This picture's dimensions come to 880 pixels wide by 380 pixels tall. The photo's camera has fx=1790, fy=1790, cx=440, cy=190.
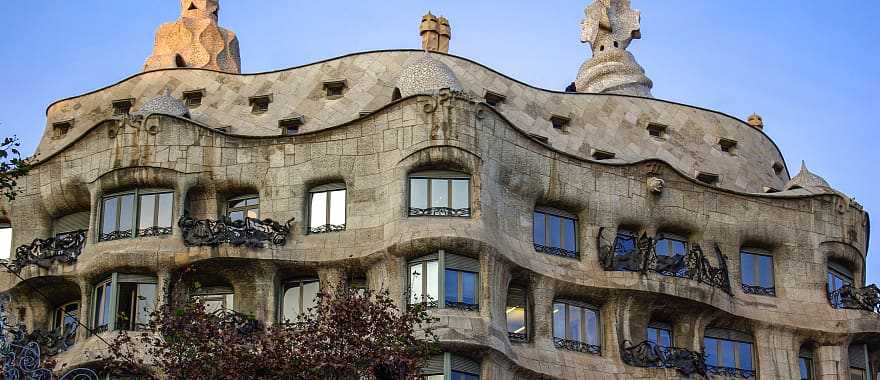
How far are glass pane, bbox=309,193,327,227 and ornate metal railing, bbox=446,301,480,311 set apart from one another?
16.0 feet

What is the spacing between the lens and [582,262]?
47031 mm

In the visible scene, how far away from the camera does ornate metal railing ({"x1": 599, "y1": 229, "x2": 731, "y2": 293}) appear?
46969mm

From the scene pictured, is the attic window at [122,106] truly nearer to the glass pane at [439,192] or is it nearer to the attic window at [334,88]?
the attic window at [334,88]

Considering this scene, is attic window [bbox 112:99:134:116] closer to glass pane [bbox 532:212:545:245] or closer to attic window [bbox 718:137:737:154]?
glass pane [bbox 532:212:545:245]

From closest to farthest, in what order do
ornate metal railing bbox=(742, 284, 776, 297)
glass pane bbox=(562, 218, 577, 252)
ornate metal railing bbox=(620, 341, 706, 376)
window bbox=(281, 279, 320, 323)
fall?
window bbox=(281, 279, 320, 323), ornate metal railing bbox=(620, 341, 706, 376), glass pane bbox=(562, 218, 577, 252), ornate metal railing bbox=(742, 284, 776, 297)

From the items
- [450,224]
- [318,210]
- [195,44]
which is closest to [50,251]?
[318,210]

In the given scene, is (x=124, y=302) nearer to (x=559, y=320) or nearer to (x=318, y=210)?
(x=318, y=210)

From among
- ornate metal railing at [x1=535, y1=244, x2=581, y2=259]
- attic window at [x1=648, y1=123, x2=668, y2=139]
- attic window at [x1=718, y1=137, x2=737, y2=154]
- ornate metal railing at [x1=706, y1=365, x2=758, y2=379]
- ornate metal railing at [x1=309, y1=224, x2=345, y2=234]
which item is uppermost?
attic window at [x1=648, y1=123, x2=668, y2=139]

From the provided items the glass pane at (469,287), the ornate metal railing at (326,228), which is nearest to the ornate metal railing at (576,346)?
the glass pane at (469,287)

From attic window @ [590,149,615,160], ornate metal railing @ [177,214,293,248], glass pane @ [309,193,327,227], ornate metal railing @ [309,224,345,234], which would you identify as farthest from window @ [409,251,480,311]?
attic window @ [590,149,615,160]

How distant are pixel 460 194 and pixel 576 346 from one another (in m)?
5.12

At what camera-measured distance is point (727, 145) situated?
2085 inches

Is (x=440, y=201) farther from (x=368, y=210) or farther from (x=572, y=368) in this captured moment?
(x=572, y=368)

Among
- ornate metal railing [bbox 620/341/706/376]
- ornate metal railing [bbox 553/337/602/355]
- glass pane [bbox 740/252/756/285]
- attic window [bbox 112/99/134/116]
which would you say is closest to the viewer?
ornate metal railing [bbox 553/337/602/355]
